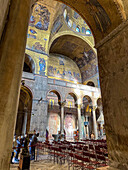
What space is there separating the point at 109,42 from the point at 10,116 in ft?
10.7

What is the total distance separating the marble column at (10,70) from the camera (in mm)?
986

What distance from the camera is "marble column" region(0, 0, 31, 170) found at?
0.99 meters

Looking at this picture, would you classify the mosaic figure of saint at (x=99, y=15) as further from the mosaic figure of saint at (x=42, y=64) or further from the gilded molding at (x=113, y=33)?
the mosaic figure of saint at (x=42, y=64)

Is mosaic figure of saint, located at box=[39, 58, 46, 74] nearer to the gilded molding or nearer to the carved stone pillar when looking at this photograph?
the gilded molding

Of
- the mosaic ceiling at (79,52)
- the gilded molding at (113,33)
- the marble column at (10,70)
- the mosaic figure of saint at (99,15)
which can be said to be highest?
the mosaic ceiling at (79,52)

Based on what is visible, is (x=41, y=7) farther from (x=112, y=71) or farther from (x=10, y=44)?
(x=10, y=44)

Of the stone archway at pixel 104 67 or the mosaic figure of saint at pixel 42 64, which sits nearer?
the stone archway at pixel 104 67

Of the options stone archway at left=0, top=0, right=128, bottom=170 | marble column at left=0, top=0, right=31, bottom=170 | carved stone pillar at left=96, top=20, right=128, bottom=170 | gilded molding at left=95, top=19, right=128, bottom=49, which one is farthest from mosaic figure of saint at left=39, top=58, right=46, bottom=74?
marble column at left=0, top=0, right=31, bottom=170

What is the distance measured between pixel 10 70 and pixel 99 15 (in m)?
3.48

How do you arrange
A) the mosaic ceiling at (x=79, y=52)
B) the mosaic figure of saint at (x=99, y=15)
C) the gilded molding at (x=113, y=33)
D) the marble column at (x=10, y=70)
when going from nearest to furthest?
the marble column at (x=10, y=70), the gilded molding at (x=113, y=33), the mosaic figure of saint at (x=99, y=15), the mosaic ceiling at (x=79, y=52)

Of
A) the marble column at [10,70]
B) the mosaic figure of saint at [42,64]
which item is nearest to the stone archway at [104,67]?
the marble column at [10,70]

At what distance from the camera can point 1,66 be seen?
1097 mm

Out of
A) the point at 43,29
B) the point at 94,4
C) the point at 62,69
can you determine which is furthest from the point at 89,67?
the point at 94,4

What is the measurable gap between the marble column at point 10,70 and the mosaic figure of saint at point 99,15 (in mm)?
2753
